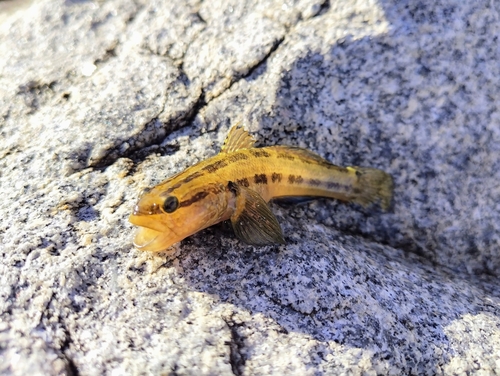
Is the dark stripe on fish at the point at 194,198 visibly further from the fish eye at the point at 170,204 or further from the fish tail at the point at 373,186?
the fish tail at the point at 373,186

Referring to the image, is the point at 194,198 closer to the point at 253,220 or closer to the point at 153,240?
the point at 153,240

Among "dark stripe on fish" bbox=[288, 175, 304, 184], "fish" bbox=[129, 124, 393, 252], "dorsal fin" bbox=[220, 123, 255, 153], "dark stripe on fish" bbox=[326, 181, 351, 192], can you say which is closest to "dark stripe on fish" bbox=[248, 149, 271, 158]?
"fish" bbox=[129, 124, 393, 252]

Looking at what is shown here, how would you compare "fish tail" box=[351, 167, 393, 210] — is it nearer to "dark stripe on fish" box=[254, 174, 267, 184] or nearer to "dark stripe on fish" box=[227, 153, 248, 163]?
"dark stripe on fish" box=[254, 174, 267, 184]

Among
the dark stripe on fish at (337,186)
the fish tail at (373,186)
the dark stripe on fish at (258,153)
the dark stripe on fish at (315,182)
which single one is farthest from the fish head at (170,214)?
the fish tail at (373,186)

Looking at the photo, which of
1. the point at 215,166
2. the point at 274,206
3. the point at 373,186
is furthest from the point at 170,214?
the point at 373,186

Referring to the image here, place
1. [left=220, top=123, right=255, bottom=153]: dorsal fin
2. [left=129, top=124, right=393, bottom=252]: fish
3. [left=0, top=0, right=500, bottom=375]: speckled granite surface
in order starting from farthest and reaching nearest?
[left=220, top=123, right=255, bottom=153]: dorsal fin → [left=129, top=124, right=393, bottom=252]: fish → [left=0, top=0, right=500, bottom=375]: speckled granite surface

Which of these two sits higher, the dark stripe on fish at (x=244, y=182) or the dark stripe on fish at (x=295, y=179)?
the dark stripe on fish at (x=244, y=182)

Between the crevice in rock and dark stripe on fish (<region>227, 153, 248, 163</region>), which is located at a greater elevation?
dark stripe on fish (<region>227, 153, 248, 163</region>)
